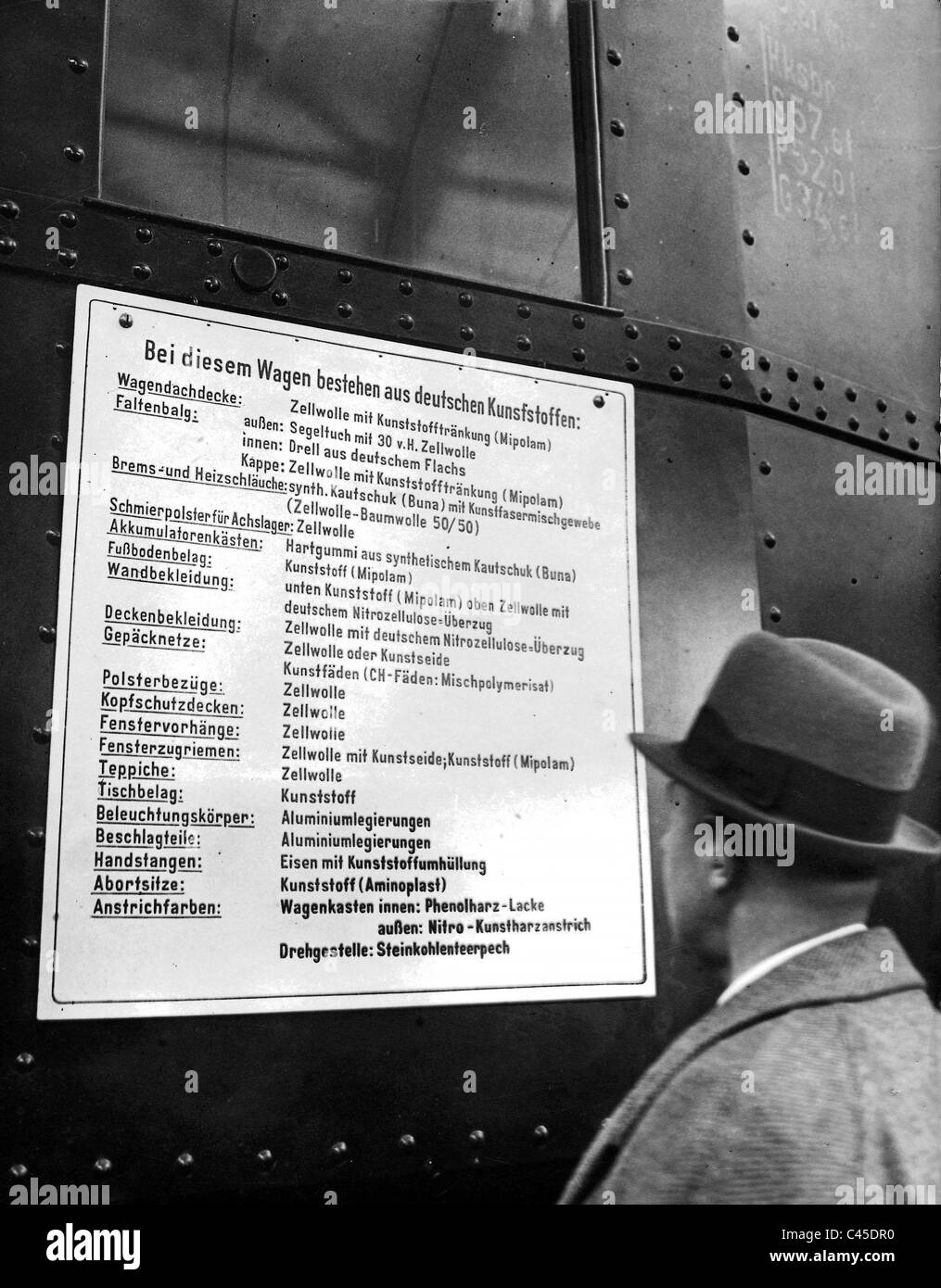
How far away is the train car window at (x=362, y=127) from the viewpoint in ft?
8.00

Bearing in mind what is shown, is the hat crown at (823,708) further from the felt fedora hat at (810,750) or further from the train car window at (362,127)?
the train car window at (362,127)

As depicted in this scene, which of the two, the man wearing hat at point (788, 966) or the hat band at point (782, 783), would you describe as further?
the hat band at point (782, 783)

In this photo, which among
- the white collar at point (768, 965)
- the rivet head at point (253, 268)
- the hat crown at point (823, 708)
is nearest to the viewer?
the rivet head at point (253, 268)

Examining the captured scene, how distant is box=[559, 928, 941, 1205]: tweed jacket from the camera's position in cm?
244

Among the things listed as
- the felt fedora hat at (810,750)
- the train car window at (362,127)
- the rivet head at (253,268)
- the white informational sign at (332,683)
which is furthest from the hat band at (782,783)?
the rivet head at (253,268)

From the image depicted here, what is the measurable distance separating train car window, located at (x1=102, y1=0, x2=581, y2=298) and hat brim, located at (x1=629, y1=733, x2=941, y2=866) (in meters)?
1.01

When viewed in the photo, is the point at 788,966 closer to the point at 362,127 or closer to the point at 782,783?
the point at 782,783

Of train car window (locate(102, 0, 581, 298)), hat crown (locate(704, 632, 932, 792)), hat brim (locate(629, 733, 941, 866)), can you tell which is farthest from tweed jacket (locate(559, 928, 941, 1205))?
train car window (locate(102, 0, 581, 298))

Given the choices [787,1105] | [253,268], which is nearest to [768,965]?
[787,1105]

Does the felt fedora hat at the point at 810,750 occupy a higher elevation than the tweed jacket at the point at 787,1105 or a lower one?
higher

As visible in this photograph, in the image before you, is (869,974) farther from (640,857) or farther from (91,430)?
(91,430)

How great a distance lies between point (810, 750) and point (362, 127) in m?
1.59

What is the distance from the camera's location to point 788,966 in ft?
8.56

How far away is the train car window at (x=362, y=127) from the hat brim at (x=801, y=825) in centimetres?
101
